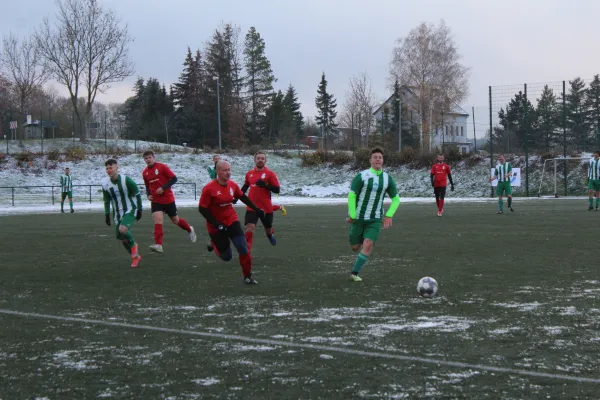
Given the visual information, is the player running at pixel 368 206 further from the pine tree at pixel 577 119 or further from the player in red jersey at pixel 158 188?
the pine tree at pixel 577 119

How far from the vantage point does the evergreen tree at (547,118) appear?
37969 mm

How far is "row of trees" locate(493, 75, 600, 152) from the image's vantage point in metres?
38.0

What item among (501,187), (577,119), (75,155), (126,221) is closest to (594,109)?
(577,119)

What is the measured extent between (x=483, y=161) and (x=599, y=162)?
66.0 feet

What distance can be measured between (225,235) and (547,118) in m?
33.1

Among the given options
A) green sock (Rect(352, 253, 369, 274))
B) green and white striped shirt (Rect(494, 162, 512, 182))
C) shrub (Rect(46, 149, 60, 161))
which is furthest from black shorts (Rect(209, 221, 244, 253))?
shrub (Rect(46, 149, 60, 161))

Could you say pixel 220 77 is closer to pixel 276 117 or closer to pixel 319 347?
pixel 276 117

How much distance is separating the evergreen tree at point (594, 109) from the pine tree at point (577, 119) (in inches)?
8.8

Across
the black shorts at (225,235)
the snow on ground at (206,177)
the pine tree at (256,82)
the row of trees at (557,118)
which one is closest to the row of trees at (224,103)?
the pine tree at (256,82)

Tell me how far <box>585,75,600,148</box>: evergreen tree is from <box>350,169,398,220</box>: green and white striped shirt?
32.1 m

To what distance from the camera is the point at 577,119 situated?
126ft

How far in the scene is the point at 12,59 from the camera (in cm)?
5416

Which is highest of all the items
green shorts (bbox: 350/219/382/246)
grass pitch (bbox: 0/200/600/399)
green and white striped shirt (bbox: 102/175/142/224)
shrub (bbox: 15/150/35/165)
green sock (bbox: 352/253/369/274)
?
shrub (bbox: 15/150/35/165)

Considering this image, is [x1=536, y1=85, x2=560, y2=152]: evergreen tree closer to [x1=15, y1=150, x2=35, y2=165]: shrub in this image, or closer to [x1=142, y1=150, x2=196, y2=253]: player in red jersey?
[x1=142, y1=150, x2=196, y2=253]: player in red jersey
